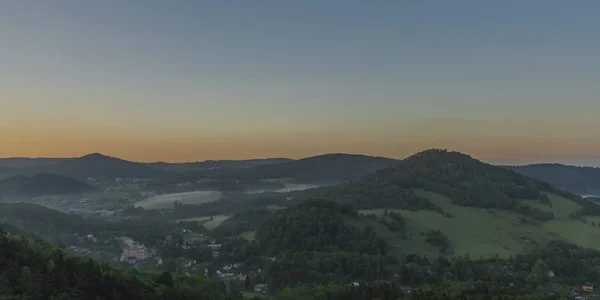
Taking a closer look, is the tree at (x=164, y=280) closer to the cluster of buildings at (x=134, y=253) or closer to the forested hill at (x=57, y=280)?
the forested hill at (x=57, y=280)

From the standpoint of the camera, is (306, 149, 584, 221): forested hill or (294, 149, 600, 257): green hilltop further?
(306, 149, 584, 221): forested hill

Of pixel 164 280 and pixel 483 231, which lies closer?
pixel 164 280

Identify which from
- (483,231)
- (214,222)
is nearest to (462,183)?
(483,231)

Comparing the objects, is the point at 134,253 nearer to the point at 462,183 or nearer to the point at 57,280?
the point at 57,280

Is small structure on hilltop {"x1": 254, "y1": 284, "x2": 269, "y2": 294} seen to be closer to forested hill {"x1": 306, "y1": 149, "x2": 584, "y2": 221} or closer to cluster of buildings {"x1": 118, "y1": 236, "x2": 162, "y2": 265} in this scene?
cluster of buildings {"x1": 118, "y1": 236, "x2": 162, "y2": 265}

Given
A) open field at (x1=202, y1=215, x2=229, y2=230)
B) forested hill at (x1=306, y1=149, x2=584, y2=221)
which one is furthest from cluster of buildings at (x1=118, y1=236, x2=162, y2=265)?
forested hill at (x1=306, y1=149, x2=584, y2=221)
